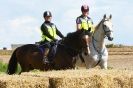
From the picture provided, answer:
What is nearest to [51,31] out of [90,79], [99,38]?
[99,38]

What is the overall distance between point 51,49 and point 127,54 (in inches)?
1021

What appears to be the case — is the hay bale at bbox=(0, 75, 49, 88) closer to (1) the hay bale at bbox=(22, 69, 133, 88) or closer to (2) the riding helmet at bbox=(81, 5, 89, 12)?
(1) the hay bale at bbox=(22, 69, 133, 88)

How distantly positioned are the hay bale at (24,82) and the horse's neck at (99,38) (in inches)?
312

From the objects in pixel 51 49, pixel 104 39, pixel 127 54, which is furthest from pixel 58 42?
pixel 127 54

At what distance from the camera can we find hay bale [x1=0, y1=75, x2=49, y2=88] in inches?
384

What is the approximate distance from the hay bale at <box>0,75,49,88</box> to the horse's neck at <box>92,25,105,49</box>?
792 cm

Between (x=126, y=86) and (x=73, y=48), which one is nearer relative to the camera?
(x=126, y=86)

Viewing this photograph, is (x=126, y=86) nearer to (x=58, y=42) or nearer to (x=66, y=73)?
(x=66, y=73)

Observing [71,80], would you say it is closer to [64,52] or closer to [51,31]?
[64,52]

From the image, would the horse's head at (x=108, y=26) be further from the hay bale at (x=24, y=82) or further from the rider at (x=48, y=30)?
the hay bale at (x=24, y=82)

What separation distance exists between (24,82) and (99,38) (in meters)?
8.22

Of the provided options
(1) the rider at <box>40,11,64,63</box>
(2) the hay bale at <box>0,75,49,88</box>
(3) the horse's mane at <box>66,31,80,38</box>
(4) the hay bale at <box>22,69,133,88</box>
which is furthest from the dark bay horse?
(2) the hay bale at <box>0,75,49,88</box>

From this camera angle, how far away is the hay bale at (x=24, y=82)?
32.0 feet

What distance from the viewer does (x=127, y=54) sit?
42938 millimetres
